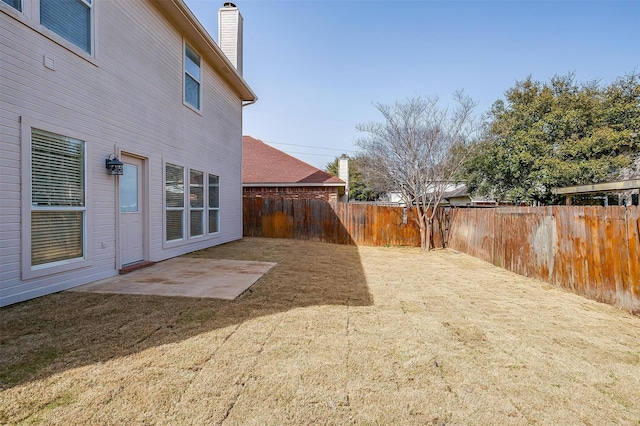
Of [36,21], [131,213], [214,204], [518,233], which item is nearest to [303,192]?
[214,204]

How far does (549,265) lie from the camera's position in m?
5.65

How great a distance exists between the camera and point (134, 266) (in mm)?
5594

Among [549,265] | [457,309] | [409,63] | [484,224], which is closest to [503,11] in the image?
[409,63]

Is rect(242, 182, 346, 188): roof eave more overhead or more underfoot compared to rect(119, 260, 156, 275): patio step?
more overhead

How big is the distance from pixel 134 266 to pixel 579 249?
734cm

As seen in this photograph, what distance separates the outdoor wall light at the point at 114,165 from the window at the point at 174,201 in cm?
162

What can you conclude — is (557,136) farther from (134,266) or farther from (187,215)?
(134,266)

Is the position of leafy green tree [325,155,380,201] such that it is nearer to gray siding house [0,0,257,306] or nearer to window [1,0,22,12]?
gray siding house [0,0,257,306]

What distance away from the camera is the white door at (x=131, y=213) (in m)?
5.50

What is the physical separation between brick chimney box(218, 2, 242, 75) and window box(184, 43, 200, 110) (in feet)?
7.67

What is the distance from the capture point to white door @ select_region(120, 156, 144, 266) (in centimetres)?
550

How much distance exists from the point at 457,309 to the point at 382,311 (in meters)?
1.02

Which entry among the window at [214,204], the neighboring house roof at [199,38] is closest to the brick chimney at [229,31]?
the neighboring house roof at [199,38]

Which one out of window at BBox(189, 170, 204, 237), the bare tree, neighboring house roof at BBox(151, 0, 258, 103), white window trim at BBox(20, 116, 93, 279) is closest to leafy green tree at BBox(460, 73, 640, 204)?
the bare tree
